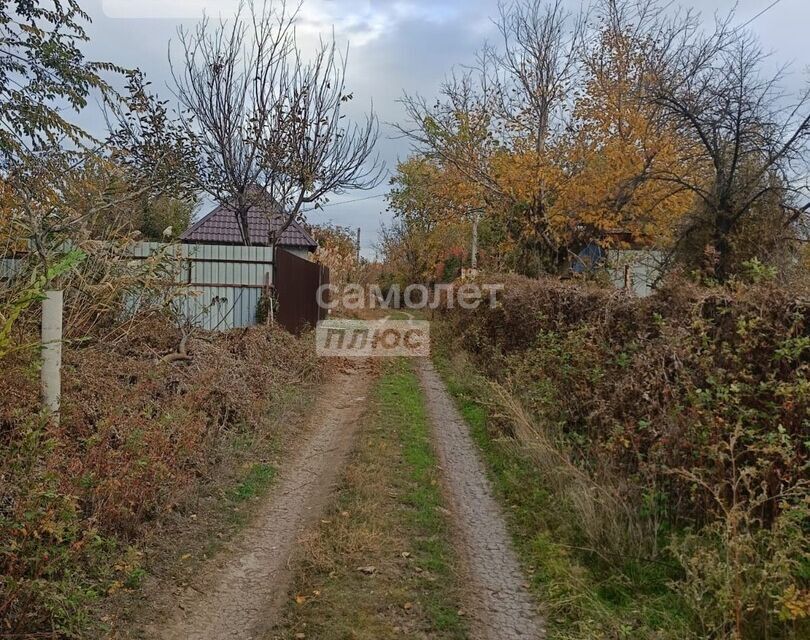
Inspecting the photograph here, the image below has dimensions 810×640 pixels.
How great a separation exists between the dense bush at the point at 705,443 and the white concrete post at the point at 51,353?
4.23 metres

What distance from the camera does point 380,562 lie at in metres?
4.20

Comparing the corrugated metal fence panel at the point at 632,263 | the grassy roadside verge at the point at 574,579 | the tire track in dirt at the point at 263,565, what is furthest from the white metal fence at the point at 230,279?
the corrugated metal fence panel at the point at 632,263

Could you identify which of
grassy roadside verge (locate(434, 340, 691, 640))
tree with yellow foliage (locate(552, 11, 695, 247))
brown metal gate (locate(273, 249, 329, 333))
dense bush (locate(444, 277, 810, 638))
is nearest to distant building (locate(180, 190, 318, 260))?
brown metal gate (locate(273, 249, 329, 333))

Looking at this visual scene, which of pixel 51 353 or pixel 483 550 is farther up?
pixel 51 353

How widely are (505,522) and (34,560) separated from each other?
11.5 ft

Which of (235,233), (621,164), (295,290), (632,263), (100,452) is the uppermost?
(621,164)

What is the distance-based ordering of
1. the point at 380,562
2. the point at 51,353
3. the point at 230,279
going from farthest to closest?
the point at 230,279 < the point at 51,353 < the point at 380,562

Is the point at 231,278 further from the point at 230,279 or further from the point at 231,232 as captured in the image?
the point at 231,232

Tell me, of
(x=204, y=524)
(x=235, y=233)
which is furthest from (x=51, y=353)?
(x=235, y=233)

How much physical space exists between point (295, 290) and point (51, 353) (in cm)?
901

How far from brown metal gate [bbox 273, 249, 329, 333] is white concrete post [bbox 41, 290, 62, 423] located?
7.85 metres

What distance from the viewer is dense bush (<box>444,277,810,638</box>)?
10.9 feet

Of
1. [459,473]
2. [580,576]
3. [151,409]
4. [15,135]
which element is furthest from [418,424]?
[15,135]

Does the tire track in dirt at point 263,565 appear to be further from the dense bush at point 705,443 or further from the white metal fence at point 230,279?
the white metal fence at point 230,279
